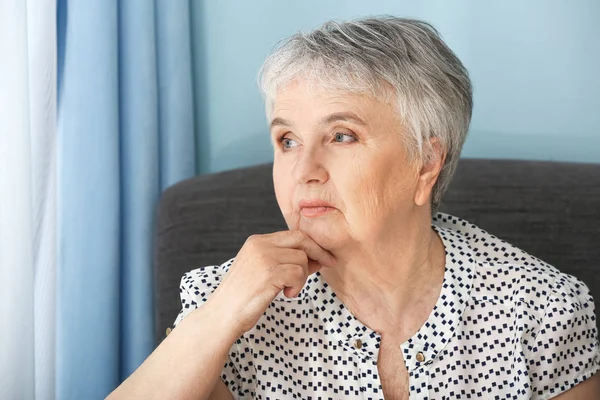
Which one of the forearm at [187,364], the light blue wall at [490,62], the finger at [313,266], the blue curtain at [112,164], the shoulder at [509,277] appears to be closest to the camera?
the forearm at [187,364]

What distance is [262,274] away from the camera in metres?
1.45

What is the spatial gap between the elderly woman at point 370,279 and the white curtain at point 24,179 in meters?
0.40

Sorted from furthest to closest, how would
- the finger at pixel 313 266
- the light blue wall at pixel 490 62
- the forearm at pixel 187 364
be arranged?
the light blue wall at pixel 490 62 < the finger at pixel 313 266 < the forearm at pixel 187 364

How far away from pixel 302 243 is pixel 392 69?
1.14 ft

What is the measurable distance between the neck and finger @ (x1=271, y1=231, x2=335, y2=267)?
0.24 ft

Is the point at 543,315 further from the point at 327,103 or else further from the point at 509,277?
the point at 327,103

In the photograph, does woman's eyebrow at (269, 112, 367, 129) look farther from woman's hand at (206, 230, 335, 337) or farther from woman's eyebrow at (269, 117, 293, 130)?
woman's hand at (206, 230, 335, 337)

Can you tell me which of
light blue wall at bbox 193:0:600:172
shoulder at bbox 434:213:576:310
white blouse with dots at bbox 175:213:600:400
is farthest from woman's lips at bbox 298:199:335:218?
light blue wall at bbox 193:0:600:172

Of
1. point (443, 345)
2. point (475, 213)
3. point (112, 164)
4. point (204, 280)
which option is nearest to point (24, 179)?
point (112, 164)

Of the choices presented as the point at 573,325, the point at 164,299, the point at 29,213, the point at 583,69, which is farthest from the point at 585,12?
the point at 29,213

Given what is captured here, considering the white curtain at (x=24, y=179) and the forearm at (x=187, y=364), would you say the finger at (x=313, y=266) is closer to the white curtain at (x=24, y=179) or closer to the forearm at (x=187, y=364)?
the forearm at (x=187, y=364)

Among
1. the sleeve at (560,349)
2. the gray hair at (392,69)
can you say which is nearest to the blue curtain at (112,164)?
the gray hair at (392,69)

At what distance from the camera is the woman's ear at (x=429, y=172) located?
154 cm

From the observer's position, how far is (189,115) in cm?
226
